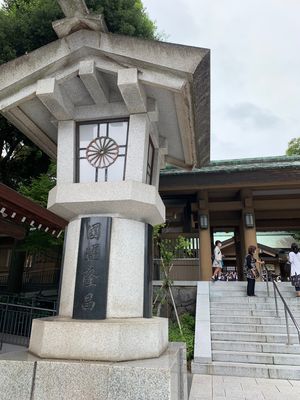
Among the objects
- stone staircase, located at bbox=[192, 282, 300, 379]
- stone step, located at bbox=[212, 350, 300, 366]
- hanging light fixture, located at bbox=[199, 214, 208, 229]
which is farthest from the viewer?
hanging light fixture, located at bbox=[199, 214, 208, 229]

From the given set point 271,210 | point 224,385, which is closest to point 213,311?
point 224,385

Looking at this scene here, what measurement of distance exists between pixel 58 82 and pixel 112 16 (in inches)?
425

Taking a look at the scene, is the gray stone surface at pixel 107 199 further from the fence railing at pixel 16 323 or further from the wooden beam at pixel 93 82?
the fence railing at pixel 16 323

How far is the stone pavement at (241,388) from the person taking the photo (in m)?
4.71

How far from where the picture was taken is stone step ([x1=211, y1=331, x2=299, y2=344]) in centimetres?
682

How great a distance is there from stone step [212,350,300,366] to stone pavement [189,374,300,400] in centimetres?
53

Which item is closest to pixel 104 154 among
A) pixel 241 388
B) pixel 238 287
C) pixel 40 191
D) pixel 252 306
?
pixel 241 388

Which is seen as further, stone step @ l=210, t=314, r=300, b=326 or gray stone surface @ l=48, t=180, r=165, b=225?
stone step @ l=210, t=314, r=300, b=326

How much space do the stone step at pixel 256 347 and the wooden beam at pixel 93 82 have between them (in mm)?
5789

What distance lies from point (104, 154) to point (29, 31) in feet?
36.1

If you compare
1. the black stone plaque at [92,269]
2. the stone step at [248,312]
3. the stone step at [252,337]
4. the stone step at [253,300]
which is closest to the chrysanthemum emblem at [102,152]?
the black stone plaque at [92,269]

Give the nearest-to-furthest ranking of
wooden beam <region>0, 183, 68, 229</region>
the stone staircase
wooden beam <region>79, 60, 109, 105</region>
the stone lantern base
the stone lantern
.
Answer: the stone lantern base → the stone lantern → wooden beam <region>79, 60, 109, 105</region> → the stone staircase → wooden beam <region>0, 183, 68, 229</region>

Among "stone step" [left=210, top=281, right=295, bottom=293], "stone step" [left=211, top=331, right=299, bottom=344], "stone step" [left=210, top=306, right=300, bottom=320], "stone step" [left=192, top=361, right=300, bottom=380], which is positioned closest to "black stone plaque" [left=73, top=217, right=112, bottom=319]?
"stone step" [left=192, top=361, right=300, bottom=380]

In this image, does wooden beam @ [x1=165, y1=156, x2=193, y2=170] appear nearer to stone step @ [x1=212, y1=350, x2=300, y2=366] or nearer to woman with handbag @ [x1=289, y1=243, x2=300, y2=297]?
stone step @ [x1=212, y1=350, x2=300, y2=366]
